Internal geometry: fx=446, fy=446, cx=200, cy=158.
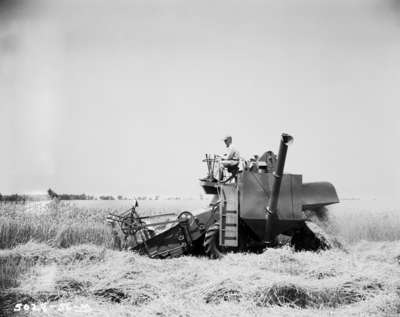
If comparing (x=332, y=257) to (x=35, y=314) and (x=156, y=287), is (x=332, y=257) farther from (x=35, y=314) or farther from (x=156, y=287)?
(x=35, y=314)

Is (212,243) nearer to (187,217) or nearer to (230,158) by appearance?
(187,217)

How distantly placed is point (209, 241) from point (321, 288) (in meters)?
3.79

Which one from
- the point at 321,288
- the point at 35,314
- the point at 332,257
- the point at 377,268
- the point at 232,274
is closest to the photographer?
the point at 35,314

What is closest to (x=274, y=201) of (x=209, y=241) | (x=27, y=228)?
(x=209, y=241)

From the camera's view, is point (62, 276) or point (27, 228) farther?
point (27, 228)

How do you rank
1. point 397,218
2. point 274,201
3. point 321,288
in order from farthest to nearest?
point 397,218
point 274,201
point 321,288

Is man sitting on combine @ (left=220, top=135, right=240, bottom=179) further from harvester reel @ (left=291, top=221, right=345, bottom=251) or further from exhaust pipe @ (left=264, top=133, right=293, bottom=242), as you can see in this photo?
harvester reel @ (left=291, top=221, right=345, bottom=251)

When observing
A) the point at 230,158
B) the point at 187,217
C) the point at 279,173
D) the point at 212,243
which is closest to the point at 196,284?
the point at 212,243

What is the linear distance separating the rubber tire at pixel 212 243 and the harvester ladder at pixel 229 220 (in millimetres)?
191

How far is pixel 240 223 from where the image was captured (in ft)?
31.8

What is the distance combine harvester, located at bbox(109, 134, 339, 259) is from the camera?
945 cm

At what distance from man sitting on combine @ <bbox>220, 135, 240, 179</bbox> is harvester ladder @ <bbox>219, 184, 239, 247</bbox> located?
0.78m

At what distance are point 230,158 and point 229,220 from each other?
157cm

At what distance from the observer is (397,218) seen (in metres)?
15.7
